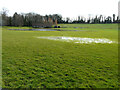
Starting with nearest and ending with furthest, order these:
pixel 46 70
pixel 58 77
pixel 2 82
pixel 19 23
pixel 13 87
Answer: pixel 13 87, pixel 2 82, pixel 58 77, pixel 46 70, pixel 19 23

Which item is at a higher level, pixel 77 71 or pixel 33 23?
pixel 33 23

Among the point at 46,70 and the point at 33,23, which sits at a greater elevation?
the point at 33,23

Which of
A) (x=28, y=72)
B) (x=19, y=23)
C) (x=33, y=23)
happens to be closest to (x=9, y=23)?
(x=19, y=23)

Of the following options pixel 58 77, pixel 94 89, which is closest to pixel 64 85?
pixel 58 77

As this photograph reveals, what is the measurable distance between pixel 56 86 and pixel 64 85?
32cm

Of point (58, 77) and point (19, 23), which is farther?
point (19, 23)

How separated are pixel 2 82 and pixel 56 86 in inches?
87.3

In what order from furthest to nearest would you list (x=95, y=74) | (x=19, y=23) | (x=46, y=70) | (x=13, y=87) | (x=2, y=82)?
1. (x=19, y=23)
2. (x=46, y=70)
3. (x=95, y=74)
4. (x=2, y=82)
5. (x=13, y=87)

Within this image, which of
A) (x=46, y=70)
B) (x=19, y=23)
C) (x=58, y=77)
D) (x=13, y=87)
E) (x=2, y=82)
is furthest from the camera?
(x=19, y=23)

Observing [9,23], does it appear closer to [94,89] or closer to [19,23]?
[19,23]

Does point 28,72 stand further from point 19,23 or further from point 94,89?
point 19,23

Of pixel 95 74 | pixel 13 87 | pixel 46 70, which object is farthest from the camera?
pixel 46 70

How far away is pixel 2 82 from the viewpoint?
4.57 metres

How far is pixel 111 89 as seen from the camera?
4312mm
